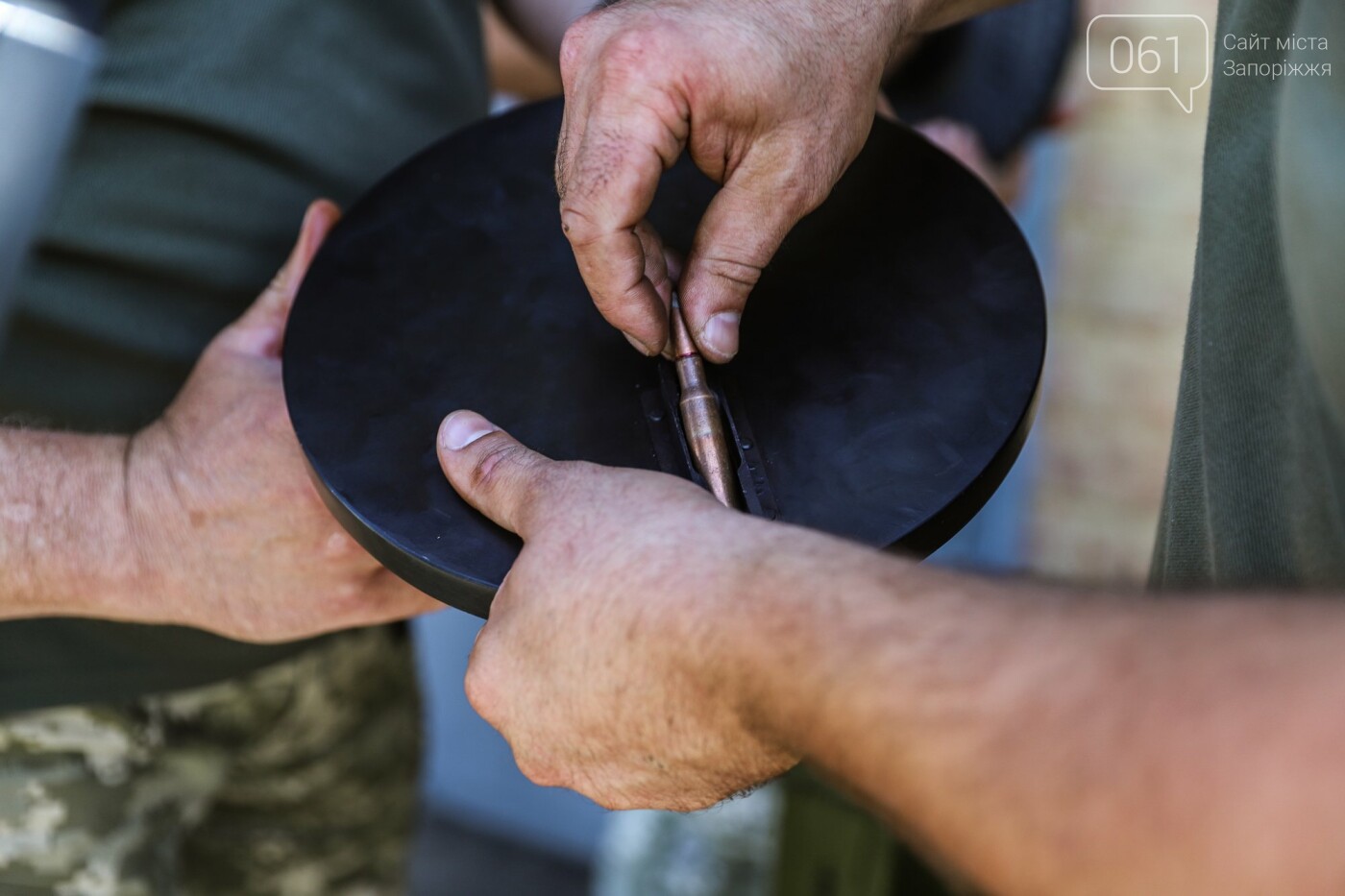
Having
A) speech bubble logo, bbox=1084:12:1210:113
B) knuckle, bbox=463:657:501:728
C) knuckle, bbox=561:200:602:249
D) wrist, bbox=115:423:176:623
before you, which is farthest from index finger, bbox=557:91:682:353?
speech bubble logo, bbox=1084:12:1210:113

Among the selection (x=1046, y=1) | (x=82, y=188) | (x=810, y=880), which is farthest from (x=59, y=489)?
(x=1046, y=1)

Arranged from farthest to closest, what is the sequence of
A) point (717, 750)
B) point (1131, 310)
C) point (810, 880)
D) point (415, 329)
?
point (1131, 310)
point (810, 880)
point (415, 329)
point (717, 750)

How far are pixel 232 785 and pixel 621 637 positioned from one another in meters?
0.80

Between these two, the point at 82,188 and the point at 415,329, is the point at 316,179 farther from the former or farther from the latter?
the point at 415,329

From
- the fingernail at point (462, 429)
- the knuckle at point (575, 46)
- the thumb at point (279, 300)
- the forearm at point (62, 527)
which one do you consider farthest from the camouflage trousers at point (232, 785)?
the knuckle at point (575, 46)

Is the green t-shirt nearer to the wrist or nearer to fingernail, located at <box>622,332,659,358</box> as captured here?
fingernail, located at <box>622,332,659,358</box>

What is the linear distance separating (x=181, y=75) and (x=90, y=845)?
604 mm

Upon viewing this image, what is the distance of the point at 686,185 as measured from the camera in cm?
70

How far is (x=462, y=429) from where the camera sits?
0.56m

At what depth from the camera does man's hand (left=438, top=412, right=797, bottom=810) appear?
0.44 meters

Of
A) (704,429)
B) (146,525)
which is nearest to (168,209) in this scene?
(146,525)

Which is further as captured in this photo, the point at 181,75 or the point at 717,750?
the point at 181,75

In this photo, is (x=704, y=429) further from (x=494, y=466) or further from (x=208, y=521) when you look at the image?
(x=208, y=521)

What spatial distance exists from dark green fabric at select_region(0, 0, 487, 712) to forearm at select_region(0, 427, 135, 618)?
0.06 meters
